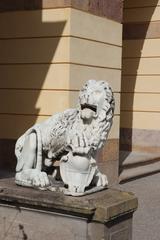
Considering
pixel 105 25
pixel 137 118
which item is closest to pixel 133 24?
pixel 137 118

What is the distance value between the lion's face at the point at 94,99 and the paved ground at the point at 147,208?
2626 mm

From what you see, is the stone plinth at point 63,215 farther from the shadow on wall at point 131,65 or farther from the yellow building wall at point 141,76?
the shadow on wall at point 131,65

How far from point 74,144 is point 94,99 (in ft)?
1.36

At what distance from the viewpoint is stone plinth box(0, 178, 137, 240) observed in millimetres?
4703

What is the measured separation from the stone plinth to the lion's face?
27.4 inches

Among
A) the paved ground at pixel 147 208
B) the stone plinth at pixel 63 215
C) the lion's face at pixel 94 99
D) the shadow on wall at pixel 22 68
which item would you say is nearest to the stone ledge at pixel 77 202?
the stone plinth at pixel 63 215

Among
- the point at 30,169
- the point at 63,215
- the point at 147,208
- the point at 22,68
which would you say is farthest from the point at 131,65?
the point at 63,215

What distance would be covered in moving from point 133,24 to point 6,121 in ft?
17.5

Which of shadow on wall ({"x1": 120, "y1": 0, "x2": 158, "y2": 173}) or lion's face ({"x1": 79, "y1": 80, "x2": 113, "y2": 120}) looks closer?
lion's face ({"x1": 79, "y1": 80, "x2": 113, "y2": 120})

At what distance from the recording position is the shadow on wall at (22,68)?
9625 mm

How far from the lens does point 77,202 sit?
4711mm

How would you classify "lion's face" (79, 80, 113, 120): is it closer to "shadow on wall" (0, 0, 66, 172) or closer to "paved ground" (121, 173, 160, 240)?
"paved ground" (121, 173, 160, 240)

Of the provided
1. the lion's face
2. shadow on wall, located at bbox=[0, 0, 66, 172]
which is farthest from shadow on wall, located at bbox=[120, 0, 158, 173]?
the lion's face

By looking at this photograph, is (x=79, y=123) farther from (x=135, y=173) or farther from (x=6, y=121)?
(x=135, y=173)
